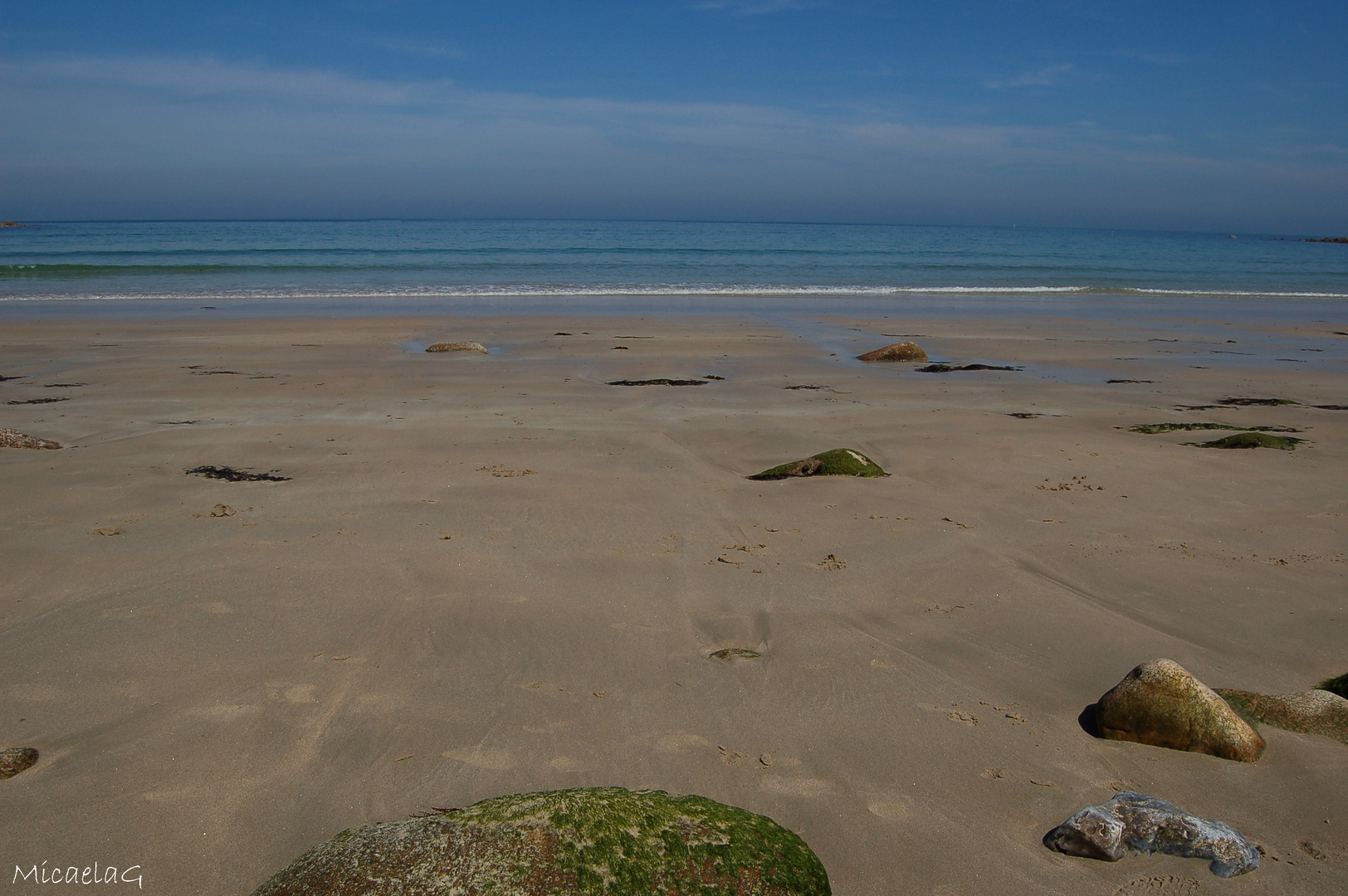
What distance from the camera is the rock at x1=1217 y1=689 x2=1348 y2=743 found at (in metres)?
3.41

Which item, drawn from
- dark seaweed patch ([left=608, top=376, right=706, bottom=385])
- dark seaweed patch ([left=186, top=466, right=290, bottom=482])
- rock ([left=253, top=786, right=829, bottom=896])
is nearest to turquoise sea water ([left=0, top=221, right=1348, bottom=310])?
dark seaweed patch ([left=608, top=376, right=706, bottom=385])

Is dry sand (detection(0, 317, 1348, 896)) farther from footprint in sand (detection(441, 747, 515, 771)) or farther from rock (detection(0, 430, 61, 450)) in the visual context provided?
rock (detection(0, 430, 61, 450))

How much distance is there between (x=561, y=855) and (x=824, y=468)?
5.07 metres

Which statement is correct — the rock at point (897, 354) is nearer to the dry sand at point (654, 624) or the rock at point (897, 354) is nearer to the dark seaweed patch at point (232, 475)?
the dry sand at point (654, 624)

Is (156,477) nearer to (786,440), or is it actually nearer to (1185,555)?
(786,440)

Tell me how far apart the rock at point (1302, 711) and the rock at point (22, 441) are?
866 cm

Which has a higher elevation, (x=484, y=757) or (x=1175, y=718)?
(x=1175, y=718)

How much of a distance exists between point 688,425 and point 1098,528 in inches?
159

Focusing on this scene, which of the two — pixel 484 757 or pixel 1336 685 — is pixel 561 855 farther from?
pixel 1336 685

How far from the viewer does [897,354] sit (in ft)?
42.5

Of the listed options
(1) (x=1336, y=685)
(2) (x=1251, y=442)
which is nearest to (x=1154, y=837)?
(1) (x=1336, y=685)

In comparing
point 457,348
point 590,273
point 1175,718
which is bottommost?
point 1175,718

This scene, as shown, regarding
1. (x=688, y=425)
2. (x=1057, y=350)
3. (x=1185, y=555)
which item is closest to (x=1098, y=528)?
(x=1185, y=555)

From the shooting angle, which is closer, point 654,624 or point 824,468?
point 654,624
